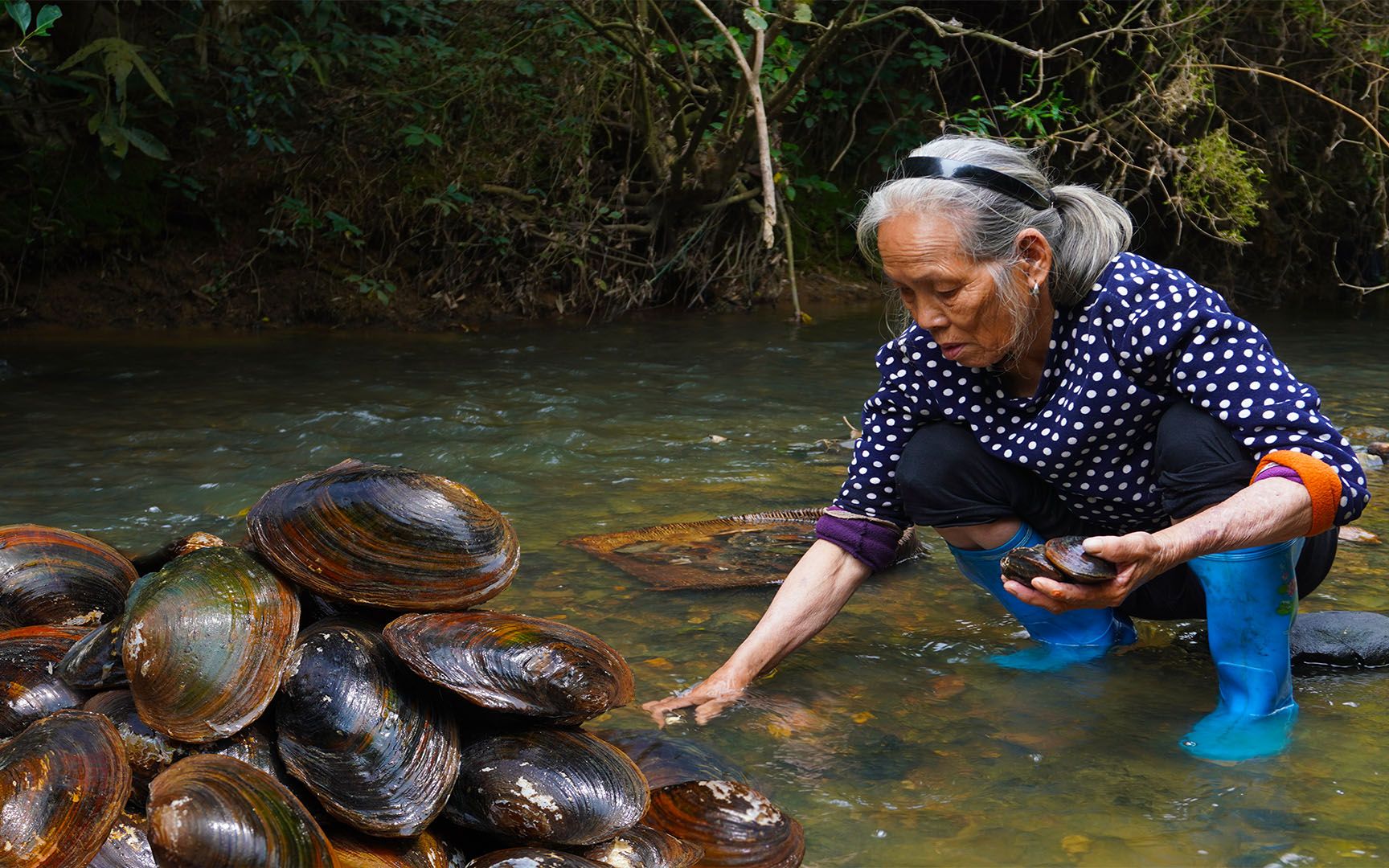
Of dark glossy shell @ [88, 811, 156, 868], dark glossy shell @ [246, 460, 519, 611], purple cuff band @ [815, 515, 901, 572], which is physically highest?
dark glossy shell @ [246, 460, 519, 611]

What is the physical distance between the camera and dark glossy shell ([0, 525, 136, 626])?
243 centimetres

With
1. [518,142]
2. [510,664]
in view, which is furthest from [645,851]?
[518,142]

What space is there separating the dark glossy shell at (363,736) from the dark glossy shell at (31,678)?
0.42 metres

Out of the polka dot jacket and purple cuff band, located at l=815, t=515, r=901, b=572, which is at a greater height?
the polka dot jacket

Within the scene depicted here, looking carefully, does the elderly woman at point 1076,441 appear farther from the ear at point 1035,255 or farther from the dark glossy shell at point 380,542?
the dark glossy shell at point 380,542

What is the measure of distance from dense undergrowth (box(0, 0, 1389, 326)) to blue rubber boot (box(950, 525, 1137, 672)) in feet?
17.2

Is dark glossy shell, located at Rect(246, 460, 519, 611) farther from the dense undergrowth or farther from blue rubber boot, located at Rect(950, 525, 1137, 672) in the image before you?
the dense undergrowth

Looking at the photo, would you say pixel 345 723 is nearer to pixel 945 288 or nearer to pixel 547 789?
pixel 547 789

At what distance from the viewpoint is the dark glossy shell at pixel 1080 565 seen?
205 cm

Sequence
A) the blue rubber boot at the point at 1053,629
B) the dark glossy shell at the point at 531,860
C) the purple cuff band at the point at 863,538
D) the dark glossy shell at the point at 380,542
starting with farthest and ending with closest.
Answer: the blue rubber boot at the point at 1053,629 → the purple cuff band at the point at 863,538 → the dark glossy shell at the point at 380,542 → the dark glossy shell at the point at 531,860

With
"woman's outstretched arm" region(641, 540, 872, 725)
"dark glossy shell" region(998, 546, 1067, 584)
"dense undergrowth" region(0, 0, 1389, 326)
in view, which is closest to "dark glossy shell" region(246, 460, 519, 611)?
"woman's outstretched arm" region(641, 540, 872, 725)

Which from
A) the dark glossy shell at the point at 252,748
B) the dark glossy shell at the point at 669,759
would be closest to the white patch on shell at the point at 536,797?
the dark glossy shell at the point at 669,759

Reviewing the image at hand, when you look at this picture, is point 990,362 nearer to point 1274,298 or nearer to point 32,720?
point 32,720

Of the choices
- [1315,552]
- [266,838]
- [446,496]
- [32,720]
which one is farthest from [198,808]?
[1315,552]
